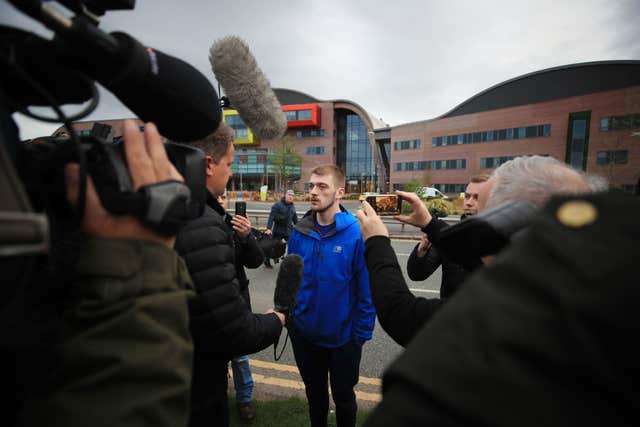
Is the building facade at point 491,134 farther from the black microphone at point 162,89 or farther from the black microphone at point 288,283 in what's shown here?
the black microphone at point 162,89

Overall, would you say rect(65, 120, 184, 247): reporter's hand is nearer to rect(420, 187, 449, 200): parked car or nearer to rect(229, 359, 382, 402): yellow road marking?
rect(229, 359, 382, 402): yellow road marking

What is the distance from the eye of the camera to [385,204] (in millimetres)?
2260

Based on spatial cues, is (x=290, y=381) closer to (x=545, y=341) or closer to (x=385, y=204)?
(x=385, y=204)

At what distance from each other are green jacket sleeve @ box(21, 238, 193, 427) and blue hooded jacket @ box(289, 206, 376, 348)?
5.89 ft

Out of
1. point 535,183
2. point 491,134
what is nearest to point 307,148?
point 491,134

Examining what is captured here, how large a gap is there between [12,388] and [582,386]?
91 centimetres

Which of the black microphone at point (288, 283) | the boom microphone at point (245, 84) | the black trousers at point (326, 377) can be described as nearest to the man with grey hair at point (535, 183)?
the black microphone at point (288, 283)

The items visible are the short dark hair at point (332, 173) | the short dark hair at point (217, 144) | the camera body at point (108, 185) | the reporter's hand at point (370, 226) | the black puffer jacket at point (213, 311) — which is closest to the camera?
the camera body at point (108, 185)

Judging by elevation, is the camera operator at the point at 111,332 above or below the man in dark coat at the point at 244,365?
above

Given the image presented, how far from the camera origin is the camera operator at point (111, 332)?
19.8 inches

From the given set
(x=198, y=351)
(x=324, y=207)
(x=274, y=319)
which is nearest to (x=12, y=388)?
(x=198, y=351)

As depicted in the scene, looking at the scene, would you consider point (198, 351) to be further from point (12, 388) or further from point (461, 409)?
point (461, 409)

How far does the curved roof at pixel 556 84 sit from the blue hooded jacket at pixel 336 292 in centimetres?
4301

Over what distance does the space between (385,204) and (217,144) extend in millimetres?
1283
